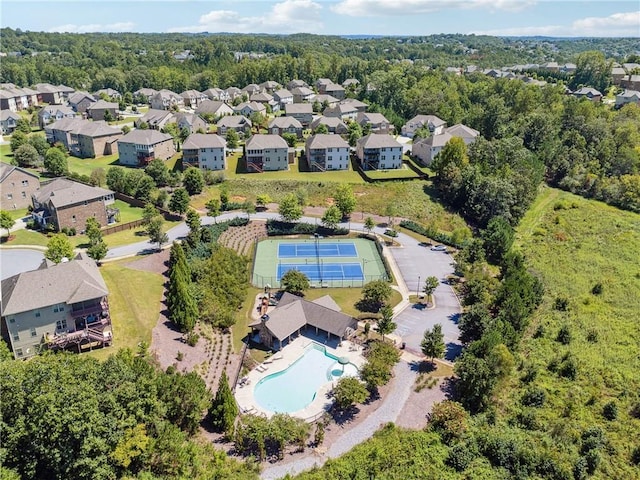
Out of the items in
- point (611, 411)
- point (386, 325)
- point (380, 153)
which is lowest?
point (611, 411)

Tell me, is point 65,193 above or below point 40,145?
below

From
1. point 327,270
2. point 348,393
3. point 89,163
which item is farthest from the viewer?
point 89,163

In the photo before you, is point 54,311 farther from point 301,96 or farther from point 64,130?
point 301,96

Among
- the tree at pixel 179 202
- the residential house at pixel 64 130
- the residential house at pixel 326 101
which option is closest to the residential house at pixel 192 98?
the residential house at pixel 326 101

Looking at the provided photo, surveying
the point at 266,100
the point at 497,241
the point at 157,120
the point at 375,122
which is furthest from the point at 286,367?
the point at 266,100

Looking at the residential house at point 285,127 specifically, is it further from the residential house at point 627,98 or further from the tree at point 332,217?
the residential house at point 627,98

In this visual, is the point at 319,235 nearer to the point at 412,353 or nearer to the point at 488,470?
the point at 412,353
